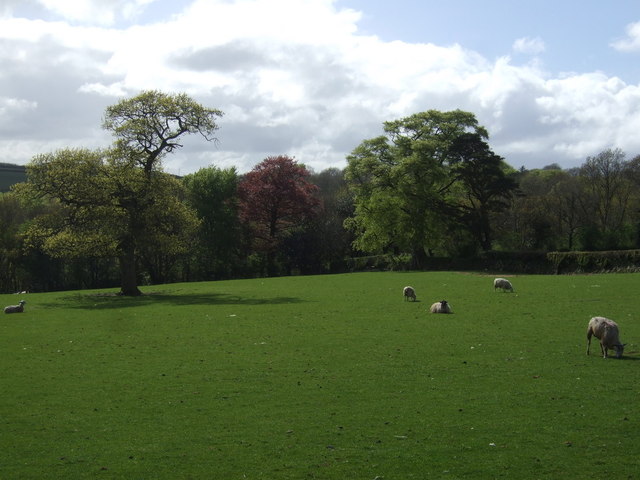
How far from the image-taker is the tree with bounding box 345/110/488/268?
69.9 metres

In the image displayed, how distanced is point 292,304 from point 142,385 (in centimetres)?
1907

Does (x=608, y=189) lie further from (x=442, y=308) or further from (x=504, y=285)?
(x=442, y=308)

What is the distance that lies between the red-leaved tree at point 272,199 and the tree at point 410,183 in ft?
23.4

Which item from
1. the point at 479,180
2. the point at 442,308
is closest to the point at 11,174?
the point at 479,180

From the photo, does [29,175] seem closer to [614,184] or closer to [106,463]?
[106,463]

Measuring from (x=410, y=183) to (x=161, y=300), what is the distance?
3884 centimetres

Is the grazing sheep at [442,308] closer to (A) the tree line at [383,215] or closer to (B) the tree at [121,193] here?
(B) the tree at [121,193]

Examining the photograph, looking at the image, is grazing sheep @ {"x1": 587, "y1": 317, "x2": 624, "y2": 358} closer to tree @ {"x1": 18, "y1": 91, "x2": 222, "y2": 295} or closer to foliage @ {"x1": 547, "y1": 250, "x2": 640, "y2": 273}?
tree @ {"x1": 18, "y1": 91, "x2": 222, "y2": 295}

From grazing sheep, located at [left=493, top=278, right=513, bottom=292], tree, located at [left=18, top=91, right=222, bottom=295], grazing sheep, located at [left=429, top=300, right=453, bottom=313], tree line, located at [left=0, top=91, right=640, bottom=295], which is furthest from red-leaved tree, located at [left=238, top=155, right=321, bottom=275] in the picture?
grazing sheep, located at [left=429, top=300, right=453, bottom=313]

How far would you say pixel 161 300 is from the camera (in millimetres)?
40281

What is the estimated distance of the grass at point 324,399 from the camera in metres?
9.99

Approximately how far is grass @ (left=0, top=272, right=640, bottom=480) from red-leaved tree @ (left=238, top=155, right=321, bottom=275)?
168 feet

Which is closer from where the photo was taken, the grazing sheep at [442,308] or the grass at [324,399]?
the grass at [324,399]

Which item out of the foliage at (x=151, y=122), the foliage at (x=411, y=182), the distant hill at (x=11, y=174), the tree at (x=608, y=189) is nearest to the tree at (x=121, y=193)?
the foliage at (x=151, y=122)
